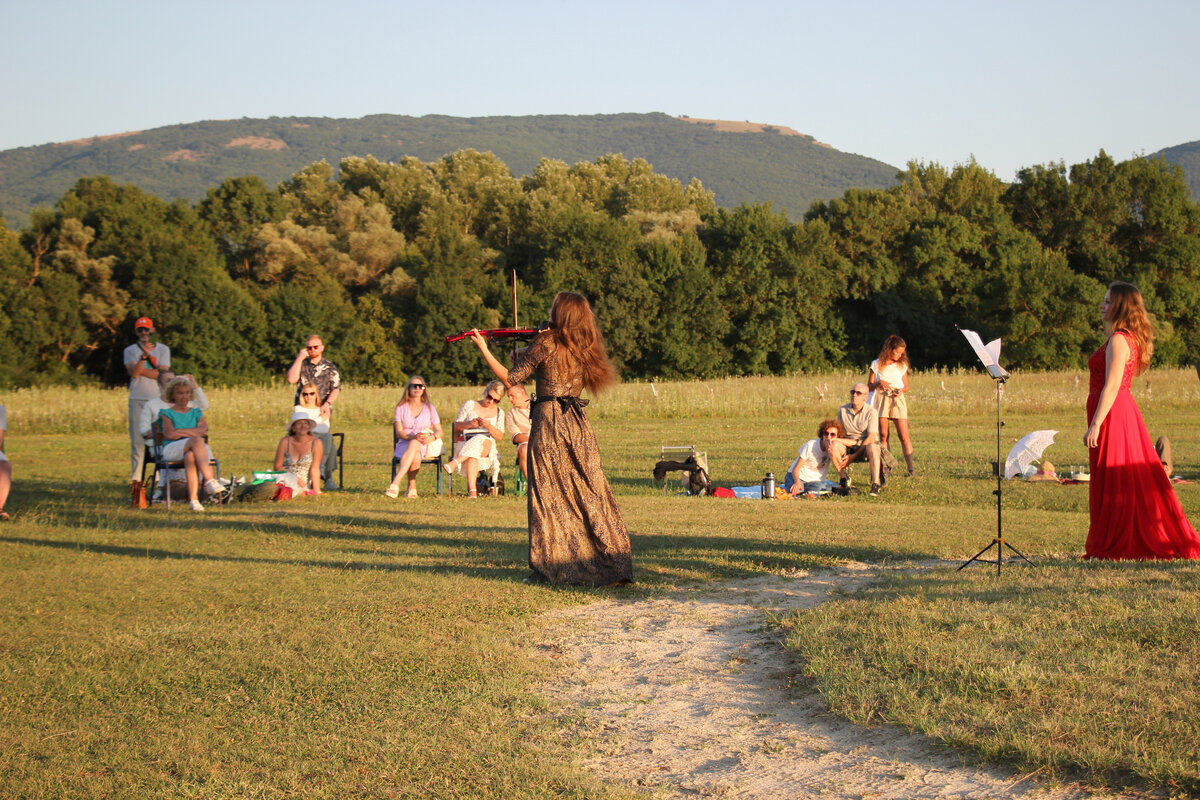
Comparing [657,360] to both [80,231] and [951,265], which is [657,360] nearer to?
[951,265]

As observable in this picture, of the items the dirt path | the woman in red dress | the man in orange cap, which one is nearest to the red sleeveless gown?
the woman in red dress

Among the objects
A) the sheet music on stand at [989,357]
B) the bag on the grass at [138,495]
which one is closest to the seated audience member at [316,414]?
the bag on the grass at [138,495]

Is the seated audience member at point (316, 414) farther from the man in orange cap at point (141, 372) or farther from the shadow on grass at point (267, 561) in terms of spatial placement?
the shadow on grass at point (267, 561)

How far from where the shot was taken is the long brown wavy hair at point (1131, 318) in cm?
729

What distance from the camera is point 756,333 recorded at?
52969 millimetres

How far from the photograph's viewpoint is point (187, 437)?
11445mm

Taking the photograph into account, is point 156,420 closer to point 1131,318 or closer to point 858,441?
point 858,441

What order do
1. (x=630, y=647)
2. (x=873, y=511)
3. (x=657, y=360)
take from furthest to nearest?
(x=657, y=360) → (x=873, y=511) → (x=630, y=647)

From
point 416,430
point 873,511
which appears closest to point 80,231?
point 416,430

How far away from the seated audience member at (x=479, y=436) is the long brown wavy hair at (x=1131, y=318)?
22.3ft

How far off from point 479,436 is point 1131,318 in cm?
729

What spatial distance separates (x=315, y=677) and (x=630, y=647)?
1.64 meters

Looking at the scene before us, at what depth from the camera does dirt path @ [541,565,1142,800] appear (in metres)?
3.63

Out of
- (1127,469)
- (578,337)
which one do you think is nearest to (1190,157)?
(1127,469)
